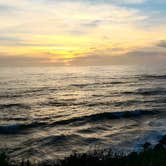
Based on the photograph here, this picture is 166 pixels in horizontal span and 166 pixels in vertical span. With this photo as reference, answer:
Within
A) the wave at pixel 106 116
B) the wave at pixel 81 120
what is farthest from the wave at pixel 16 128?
the wave at pixel 106 116

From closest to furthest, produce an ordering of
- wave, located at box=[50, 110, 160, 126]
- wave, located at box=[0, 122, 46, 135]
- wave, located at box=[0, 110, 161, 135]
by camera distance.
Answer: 1. wave, located at box=[0, 122, 46, 135]
2. wave, located at box=[0, 110, 161, 135]
3. wave, located at box=[50, 110, 160, 126]

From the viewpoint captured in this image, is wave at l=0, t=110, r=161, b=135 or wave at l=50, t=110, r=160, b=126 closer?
wave at l=0, t=110, r=161, b=135

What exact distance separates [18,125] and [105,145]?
9.04 m

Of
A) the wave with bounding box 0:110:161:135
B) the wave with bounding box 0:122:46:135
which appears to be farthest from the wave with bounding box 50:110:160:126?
the wave with bounding box 0:122:46:135

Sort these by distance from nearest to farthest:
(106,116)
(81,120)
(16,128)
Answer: (16,128) → (81,120) → (106,116)

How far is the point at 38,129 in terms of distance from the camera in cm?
2234

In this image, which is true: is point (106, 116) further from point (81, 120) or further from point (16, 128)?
point (16, 128)

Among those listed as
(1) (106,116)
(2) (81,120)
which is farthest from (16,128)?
(1) (106,116)

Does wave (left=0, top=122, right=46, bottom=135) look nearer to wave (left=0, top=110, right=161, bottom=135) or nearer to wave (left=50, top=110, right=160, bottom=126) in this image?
wave (left=0, top=110, right=161, bottom=135)

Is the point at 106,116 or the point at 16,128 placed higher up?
the point at 16,128

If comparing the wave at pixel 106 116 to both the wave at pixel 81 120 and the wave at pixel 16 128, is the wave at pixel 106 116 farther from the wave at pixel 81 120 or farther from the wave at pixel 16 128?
the wave at pixel 16 128

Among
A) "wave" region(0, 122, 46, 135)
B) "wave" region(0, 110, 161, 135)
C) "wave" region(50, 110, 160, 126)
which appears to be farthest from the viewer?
"wave" region(50, 110, 160, 126)

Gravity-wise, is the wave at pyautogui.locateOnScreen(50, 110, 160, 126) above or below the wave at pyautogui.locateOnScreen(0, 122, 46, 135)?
below

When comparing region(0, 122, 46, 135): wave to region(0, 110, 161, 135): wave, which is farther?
region(0, 110, 161, 135): wave
